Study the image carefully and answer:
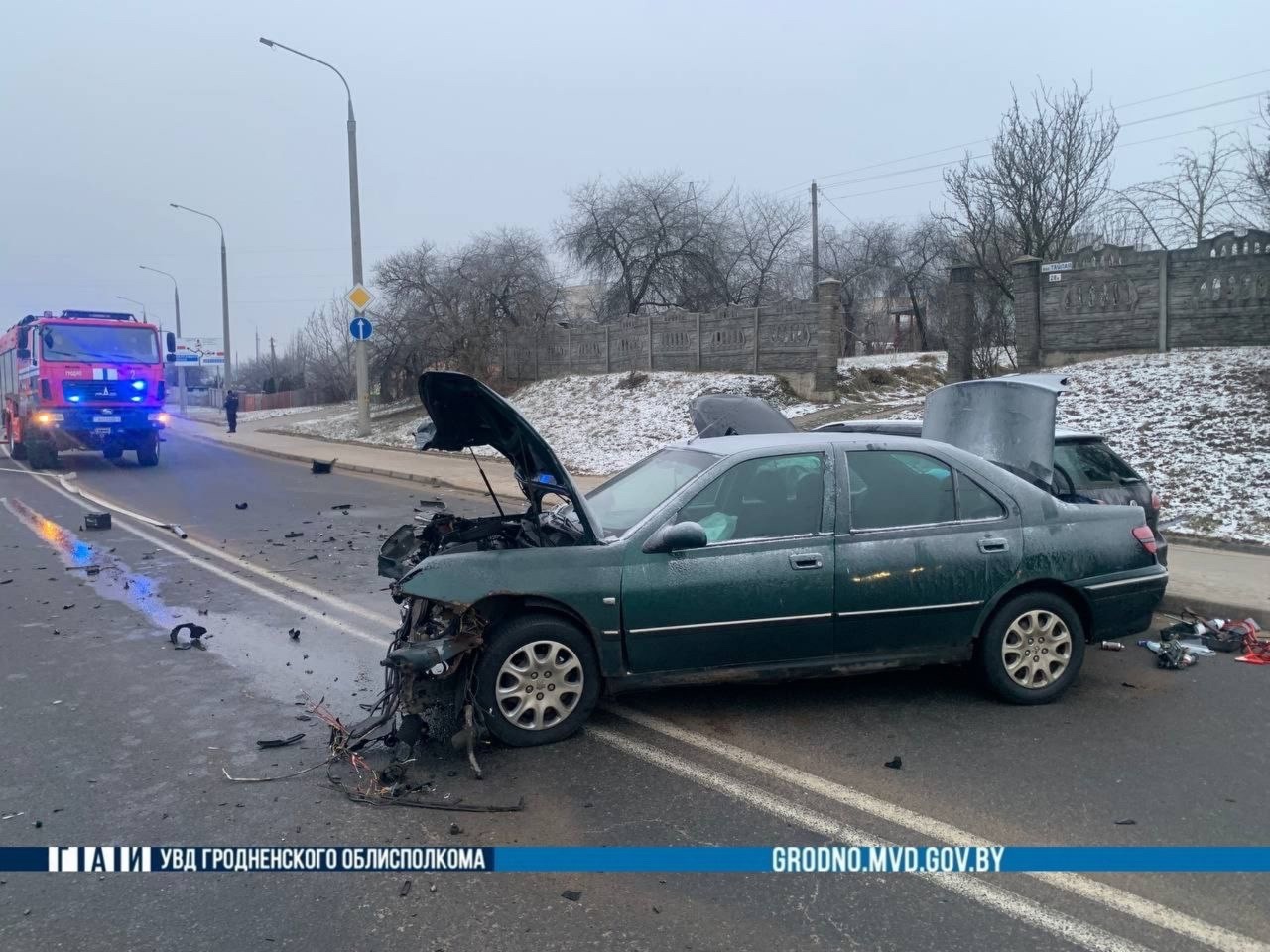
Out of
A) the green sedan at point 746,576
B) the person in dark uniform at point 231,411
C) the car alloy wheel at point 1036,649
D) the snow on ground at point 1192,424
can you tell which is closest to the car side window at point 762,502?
the green sedan at point 746,576

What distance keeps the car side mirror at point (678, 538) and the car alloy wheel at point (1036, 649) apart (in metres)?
1.86

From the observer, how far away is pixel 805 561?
185 inches

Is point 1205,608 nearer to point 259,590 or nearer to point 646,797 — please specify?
point 646,797

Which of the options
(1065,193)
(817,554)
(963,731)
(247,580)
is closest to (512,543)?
(817,554)

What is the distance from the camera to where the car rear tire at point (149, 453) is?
69.1 feet

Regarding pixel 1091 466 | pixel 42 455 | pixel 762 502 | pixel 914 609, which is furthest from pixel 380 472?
pixel 914 609

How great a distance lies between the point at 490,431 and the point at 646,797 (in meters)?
2.21

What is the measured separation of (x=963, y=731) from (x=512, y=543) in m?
2.56

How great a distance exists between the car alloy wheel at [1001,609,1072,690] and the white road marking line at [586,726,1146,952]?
6.03ft

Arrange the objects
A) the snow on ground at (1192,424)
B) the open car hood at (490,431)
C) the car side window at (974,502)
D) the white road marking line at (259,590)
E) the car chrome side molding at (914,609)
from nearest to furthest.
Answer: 1. the open car hood at (490,431)
2. the car chrome side molding at (914,609)
3. the car side window at (974,502)
4. the white road marking line at (259,590)
5. the snow on ground at (1192,424)

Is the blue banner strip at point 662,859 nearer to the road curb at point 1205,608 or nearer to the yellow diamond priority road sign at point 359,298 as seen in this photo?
the road curb at point 1205,608

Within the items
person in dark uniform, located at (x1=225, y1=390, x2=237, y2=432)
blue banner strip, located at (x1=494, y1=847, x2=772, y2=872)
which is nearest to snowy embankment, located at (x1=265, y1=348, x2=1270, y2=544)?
person in dark uniform, located at (x1=225, y1=390, x2=237, y2=432)

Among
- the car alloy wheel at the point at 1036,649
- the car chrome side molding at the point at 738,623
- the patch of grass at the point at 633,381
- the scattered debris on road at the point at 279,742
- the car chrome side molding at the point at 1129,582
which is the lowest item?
the scattered debris on road at the point at 279,742

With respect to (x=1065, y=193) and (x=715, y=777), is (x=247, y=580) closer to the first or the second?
(x=715, y=777)
